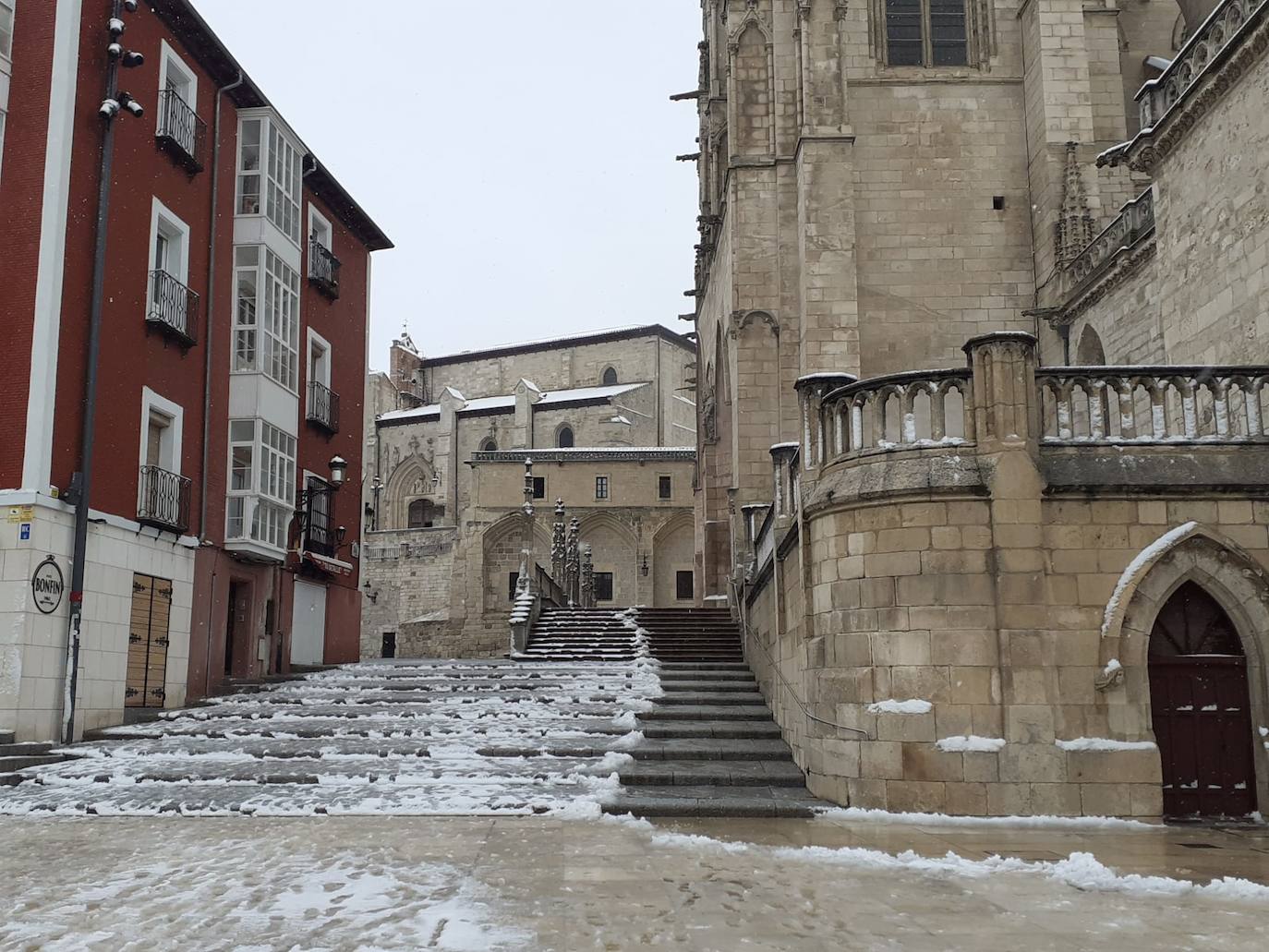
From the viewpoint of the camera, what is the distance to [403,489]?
58.9 meters

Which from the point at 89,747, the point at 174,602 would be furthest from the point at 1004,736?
the point at 174,602

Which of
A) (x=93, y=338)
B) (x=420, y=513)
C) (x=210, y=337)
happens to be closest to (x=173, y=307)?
(x=210, y=337)

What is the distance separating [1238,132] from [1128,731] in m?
7.11

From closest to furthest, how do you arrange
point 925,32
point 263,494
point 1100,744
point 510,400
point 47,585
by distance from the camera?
1. point 1100,744
2. point 47,585
3. point 263,494
4. point 925,32
5. point 510,400

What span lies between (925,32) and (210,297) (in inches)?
626

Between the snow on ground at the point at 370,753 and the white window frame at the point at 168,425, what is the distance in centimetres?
353

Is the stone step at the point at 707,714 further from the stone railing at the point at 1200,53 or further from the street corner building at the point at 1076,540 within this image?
Answer: the stone railing at the point at 1200,53

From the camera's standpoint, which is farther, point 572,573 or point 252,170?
point 572,573

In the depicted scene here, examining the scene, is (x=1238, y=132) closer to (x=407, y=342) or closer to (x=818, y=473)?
(x=818, y=473)

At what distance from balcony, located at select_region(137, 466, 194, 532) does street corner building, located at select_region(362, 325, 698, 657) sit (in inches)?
752

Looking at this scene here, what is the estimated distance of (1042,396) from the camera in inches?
394

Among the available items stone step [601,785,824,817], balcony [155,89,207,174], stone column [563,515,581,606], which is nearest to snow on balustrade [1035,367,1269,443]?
stone step [601,785,824,817]

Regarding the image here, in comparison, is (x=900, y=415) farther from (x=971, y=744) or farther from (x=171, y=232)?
(x=171, y=232)

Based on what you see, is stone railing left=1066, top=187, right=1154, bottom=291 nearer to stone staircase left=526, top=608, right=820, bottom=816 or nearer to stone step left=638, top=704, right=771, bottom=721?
stone staircase left=526, top=608, right=820, bottom=816
